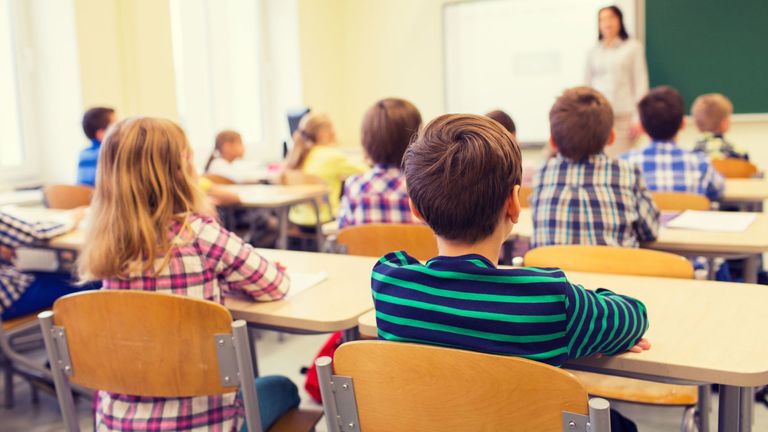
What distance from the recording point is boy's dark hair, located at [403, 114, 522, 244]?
1.14 meters

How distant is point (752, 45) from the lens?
5.57 meters

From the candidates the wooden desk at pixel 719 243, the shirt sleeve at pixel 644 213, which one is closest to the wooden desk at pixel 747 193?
the wooden desk at pixel 719 243

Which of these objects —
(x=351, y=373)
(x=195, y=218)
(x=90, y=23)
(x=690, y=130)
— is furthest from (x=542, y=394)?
(x=690, y=130)

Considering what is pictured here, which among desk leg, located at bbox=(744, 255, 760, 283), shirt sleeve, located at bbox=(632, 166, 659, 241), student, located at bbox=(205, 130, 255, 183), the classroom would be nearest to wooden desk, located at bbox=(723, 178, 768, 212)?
the classroom

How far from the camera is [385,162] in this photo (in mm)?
2670

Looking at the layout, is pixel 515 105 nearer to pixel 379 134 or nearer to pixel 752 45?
pixel 752 45

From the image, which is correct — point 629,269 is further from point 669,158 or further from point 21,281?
point 21,281

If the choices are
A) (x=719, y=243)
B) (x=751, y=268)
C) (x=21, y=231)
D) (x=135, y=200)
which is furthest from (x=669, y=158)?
(x=21, y=231)

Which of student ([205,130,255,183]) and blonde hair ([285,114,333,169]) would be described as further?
student ([205,130,255,183])

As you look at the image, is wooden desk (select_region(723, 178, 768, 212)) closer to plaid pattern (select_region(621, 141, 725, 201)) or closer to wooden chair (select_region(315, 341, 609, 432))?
plaid pattern (select_region(621, 141, 725, 201))

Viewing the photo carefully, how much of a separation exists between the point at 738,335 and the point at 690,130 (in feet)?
16.4

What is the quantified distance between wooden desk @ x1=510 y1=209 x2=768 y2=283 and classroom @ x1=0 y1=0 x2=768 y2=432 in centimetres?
1

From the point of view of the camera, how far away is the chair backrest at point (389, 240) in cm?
221

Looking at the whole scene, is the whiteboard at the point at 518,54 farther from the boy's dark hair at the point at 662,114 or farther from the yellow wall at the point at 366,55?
the boy's dark hair at the point at 662,114
